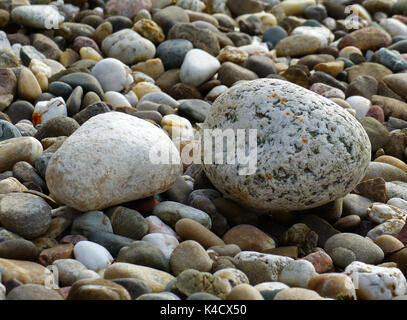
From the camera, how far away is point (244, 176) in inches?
164

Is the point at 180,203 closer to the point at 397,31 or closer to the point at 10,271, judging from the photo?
the point at 10,271

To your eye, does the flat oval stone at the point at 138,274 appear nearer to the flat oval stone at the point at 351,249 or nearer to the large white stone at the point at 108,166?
the large white stone at the point at 108,166

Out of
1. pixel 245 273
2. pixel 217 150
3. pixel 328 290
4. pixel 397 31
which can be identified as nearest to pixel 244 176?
pixel 217 150

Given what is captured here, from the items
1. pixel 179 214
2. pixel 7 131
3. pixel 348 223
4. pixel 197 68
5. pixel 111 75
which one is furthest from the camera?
pixel 197 68

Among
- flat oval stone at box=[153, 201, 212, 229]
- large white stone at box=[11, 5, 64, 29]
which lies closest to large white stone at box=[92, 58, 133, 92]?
large white stone at box=[11, 5, 64, 29]

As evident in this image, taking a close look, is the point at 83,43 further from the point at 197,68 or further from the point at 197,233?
the point at 197,233

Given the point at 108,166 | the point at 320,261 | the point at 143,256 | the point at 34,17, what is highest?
the point at 34,17

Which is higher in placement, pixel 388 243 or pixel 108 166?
pixel 108 166

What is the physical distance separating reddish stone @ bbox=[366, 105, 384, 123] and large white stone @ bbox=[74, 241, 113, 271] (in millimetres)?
3323

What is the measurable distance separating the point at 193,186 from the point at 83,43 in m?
2.89

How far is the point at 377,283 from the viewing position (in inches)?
140

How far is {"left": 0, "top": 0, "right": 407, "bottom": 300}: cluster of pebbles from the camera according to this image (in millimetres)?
3539

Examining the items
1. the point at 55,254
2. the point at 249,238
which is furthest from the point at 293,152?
the point at 55,254

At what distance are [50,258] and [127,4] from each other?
15.4ft
